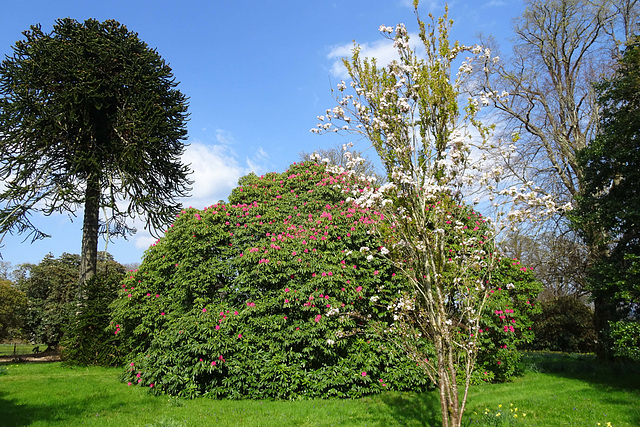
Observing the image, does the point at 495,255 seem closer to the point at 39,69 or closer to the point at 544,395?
the point at 544,395

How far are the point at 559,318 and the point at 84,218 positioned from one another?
21798mm

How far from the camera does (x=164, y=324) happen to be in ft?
31.9

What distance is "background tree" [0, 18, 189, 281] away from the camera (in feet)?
48.4

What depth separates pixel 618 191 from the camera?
34.5 ft

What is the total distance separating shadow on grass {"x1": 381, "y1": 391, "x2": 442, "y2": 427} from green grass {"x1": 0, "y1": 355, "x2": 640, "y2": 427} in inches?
0.7

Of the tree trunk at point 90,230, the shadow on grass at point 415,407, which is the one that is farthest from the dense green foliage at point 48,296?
the shadow on grass at point 415,407

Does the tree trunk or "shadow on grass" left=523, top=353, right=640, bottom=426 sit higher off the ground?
the tree trunk

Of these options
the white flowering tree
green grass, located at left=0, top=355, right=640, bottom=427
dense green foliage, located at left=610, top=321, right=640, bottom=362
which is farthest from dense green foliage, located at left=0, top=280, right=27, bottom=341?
dense green foliage, located at left=610, top=321, right=640, bottom=362

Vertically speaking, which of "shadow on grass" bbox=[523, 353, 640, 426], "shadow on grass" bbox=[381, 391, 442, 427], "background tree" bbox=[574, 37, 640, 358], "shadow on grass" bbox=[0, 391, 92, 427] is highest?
"background tree" bbox=[574, 37, 640, 358]

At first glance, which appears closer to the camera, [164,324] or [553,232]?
[164,324]

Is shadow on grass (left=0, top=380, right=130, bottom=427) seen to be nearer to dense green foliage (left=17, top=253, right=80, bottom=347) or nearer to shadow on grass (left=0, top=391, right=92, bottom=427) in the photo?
shadow on grass (left=0, top=391, right=92, bottom=427)

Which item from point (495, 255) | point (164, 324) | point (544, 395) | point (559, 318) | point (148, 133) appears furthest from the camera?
point (559, 318)

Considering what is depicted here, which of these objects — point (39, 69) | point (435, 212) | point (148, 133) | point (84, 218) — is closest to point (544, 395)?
point (435, 212)

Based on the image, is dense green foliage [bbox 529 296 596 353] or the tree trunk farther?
dense green foliage [bbox 529 296 596 353]
